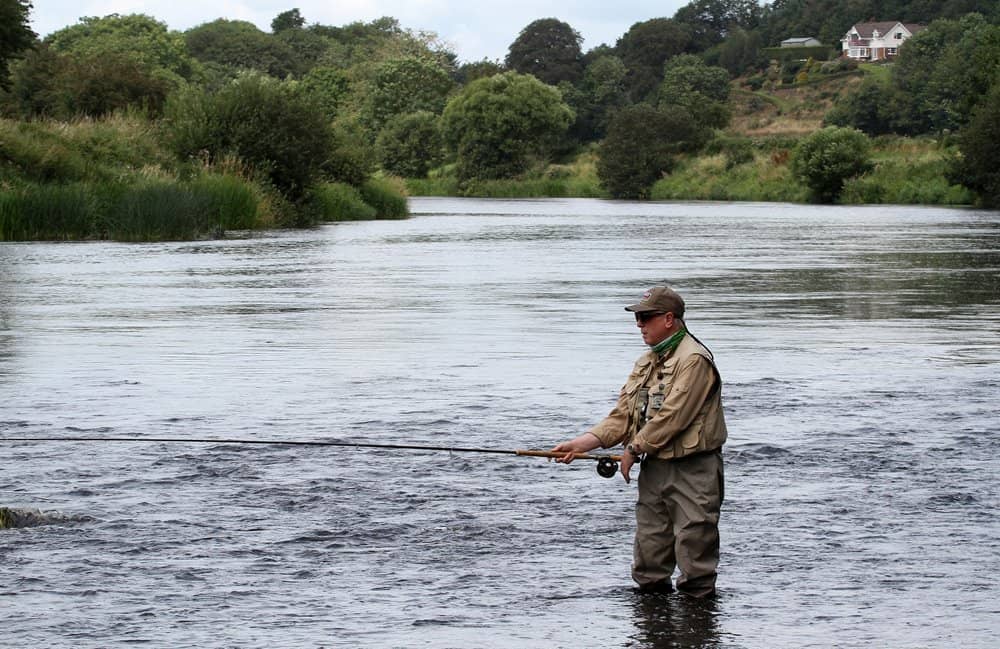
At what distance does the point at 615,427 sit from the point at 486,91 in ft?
371

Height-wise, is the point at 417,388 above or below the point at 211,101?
below

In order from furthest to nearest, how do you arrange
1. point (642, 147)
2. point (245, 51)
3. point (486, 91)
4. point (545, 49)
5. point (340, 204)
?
1. point (245, 51)
2. point (545, 49)
3. point (486, 91)
4. point (642, 147)
5. point (340, 204)

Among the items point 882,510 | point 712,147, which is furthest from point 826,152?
point 882,510

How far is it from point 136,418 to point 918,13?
172247mm

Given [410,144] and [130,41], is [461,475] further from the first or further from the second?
[130,41]

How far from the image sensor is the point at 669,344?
22.3ft

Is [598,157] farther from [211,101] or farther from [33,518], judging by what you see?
[33,518]

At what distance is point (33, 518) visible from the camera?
8.12 m

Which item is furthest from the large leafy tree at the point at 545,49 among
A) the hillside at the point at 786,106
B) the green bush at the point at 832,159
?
the green bush at the point at 832,159

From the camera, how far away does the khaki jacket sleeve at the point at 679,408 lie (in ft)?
21.7

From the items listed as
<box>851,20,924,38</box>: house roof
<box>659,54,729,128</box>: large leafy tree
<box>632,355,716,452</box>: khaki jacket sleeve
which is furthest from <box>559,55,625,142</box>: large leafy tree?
<box>632,355,716,452</box>: khaki jacket sleeve

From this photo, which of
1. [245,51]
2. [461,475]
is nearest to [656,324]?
[461,475]

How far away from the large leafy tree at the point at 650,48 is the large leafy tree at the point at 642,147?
47.7 metres

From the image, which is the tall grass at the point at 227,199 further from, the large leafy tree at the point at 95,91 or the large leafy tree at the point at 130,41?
the large leafy tree at the point at 130,41
